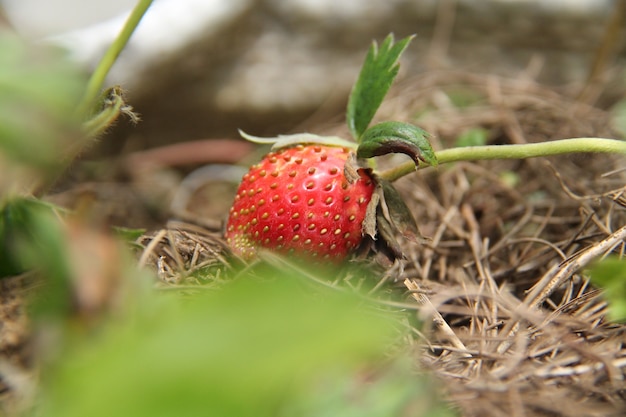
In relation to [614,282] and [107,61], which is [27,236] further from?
[614,282]

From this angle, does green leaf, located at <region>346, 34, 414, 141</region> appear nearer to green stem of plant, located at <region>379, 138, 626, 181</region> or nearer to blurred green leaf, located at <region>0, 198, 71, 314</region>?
green stem of plant, located at <region>379, 138, 626, 181</region>

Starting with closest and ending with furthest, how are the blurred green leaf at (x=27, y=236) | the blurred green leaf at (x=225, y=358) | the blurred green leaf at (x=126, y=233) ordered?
1. the blurred green leaf at (x=225, y=358)
2. the blurred green leaf at (x=27, y=236)
3. the blurred green leaf at (x=126, y=233)

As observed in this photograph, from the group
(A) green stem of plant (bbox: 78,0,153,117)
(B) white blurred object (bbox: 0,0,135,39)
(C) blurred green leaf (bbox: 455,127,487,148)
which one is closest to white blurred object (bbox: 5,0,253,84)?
(B) white blurred object (bbox: 0,0,135,39)

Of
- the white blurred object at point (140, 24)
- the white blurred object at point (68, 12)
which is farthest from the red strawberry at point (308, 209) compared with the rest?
the white blurred object at point (68, 12)

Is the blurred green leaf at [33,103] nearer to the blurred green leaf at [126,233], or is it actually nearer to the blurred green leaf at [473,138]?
the blurred green leaf at [126,233]

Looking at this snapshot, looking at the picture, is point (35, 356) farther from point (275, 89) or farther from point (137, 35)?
point (275, 89)

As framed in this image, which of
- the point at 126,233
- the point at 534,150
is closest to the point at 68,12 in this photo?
the point at 126,233

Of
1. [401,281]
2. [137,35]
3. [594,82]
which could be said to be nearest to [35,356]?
[401,281]
